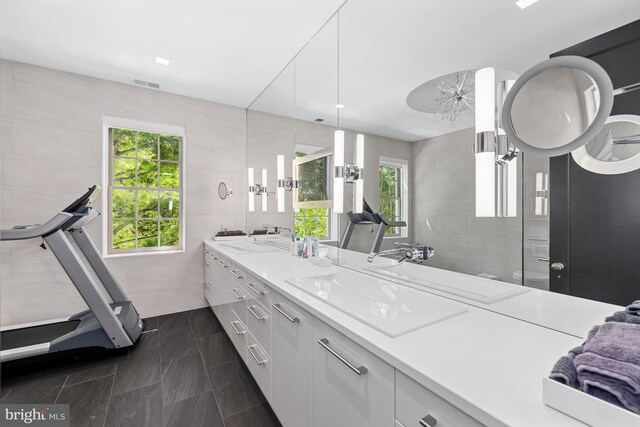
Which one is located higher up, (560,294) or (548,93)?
(548,93)

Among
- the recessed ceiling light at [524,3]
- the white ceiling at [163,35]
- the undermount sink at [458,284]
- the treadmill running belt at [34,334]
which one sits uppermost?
Answer: the white ceiling at [163,35]

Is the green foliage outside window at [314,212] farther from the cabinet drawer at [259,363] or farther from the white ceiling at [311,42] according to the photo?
the cabinet drawer at [259,363]

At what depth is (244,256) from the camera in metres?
2.28

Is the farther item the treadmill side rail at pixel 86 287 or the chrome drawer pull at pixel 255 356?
the treadmill side rail at pixel 86 287

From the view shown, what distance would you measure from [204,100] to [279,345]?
3271mm

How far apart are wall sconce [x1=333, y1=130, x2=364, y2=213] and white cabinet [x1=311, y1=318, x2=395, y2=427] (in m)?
0.98

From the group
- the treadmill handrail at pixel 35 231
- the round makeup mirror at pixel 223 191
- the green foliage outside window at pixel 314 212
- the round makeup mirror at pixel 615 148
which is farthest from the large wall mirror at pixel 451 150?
the treadmill handrail at pixel 35 231

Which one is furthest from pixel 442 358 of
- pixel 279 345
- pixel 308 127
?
pixel 308 127

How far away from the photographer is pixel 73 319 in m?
2.46

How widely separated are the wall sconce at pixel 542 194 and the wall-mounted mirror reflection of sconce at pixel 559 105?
13 centimetres

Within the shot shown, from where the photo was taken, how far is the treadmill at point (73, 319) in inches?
80.1

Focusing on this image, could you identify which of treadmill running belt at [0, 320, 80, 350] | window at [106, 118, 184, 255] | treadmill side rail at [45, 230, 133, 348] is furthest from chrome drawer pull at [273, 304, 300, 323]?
window at [106, 118, 184, 255]

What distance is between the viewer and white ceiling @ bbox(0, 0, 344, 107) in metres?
1.89

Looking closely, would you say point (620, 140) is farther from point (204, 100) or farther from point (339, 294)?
point (204, 100)
